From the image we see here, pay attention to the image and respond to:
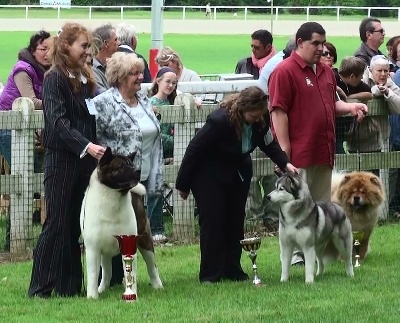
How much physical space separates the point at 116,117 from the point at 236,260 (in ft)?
5.83

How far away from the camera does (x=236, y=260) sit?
Answer: 30.6ft

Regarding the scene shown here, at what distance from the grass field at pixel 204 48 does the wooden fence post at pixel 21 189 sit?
18.7 meters

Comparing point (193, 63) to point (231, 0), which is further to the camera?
point (231, 0)

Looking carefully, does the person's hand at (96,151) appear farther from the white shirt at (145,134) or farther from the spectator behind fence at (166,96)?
the spectator behind fence at (166,96)

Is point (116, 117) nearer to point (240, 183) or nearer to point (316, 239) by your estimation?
point (240, 183)

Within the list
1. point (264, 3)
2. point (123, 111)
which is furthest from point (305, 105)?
Result: point (264, 3)

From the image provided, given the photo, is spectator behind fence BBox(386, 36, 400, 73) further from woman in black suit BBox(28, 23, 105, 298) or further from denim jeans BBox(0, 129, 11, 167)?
woman in black suit BBox(28, 23, 105, 298)

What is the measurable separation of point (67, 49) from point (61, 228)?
1.45 meters

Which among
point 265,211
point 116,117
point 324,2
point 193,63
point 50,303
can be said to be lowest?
point 50,303

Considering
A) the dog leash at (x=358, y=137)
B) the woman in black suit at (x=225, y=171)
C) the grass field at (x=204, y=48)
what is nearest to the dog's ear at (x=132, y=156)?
the woman in black suit at (x=225, y=171)

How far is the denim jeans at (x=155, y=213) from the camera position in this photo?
434 inches

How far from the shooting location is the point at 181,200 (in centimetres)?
1176

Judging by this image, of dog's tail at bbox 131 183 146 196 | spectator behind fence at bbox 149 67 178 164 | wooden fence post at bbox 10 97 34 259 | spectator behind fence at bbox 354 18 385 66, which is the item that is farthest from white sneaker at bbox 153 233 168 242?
spectator behind fence at bbox 354 18 385 66

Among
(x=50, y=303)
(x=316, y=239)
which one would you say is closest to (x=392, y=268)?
(x=316, y=239)
